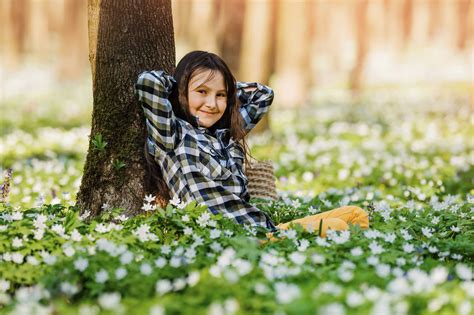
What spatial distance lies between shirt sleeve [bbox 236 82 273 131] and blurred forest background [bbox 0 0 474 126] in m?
7.59

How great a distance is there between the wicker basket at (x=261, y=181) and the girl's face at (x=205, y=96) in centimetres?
116

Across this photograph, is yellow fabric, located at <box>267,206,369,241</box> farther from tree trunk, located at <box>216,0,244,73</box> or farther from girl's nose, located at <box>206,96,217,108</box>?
tree trunk, located at <box>216,0,244,73</box>

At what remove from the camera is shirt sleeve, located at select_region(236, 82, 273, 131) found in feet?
15.1

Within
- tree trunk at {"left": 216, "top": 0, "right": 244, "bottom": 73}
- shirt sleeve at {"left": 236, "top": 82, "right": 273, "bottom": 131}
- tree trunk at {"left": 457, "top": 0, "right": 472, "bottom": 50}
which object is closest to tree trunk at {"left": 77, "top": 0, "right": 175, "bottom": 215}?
shirt sleeve at {"left": 236, "top": 82, "right": 273, "bottom": 131}

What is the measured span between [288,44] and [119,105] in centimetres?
1117

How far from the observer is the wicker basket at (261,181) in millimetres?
5254

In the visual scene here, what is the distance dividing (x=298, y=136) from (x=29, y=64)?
34.0 m

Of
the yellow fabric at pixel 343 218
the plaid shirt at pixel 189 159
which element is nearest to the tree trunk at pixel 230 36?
the plaid shirt at pixel 189 159

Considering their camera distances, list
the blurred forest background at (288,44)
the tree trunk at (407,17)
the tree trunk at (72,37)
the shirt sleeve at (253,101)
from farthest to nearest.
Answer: the tree trunk at (407,17) < the tree trunk at (72,37) < the blurred forest background at (288,44) < the shirt sleeve at (253,101)

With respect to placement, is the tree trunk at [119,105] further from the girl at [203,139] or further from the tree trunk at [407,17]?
the tree trunk at [407,17]

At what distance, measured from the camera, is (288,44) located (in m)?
15.0

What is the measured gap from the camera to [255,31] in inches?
519

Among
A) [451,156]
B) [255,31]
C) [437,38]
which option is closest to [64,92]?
[255,31]

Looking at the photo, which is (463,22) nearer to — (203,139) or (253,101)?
(253,101)
